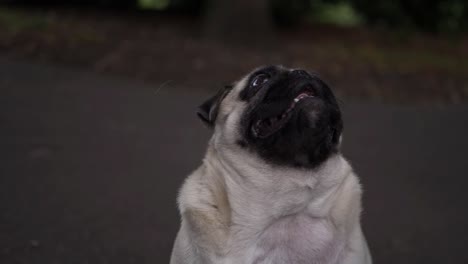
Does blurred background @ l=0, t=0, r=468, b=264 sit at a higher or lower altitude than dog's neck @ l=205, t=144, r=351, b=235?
lower

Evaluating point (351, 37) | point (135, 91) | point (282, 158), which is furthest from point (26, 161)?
point (351, 37)

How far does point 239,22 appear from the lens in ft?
41.7

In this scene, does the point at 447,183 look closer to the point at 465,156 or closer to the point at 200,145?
the point at 465,156

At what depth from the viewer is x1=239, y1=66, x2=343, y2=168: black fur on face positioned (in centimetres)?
382

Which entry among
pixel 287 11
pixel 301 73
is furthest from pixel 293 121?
pixel 287 11

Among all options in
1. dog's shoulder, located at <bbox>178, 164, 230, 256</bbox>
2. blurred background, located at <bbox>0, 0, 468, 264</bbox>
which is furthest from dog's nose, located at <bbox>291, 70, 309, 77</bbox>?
blurred background, located at <bbox>0, 0, 468, 264</bbox>

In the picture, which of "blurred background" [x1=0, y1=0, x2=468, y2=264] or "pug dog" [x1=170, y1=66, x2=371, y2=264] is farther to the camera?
"blurred background" [x1=0, y1=0, x2=468, y2=264]

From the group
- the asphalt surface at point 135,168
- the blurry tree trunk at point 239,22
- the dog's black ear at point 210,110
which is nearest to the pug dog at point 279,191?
the dog's black ear at point 210,110

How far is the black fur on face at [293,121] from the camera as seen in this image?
3818 millimetres

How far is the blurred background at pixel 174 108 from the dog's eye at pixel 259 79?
82 cm

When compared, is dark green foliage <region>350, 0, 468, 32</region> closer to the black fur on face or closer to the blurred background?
the blurred background

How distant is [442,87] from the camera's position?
1187cm

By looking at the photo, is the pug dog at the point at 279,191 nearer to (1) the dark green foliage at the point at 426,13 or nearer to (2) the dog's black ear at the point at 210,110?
(2) the dog's black ear at the point at 210,110

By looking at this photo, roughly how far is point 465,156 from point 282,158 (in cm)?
513
